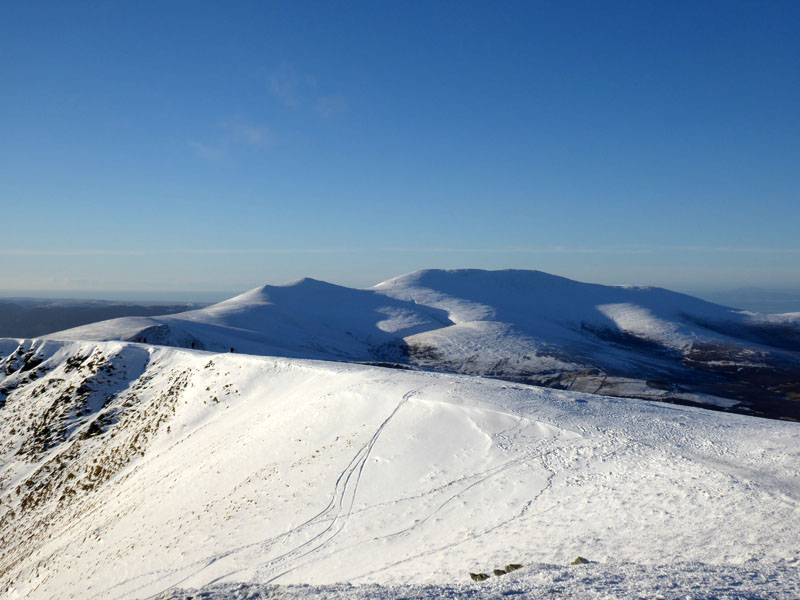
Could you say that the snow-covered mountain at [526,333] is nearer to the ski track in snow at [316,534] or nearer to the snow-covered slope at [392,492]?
the snow-covered slope at [392,492]

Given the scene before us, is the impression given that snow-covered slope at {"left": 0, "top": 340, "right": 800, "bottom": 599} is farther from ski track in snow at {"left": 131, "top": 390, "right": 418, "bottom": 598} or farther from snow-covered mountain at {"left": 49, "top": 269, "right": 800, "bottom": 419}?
snow-covered mountain at {"left": 49, "top": 269, "right": 800, "bottom": 419}

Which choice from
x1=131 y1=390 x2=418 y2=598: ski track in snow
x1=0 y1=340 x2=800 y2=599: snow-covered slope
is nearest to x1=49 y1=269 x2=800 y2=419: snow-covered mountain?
x1=0 y1=340 x2=800 y2=599: snow-covered slope

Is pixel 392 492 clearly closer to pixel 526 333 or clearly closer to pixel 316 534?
pixel 316 534

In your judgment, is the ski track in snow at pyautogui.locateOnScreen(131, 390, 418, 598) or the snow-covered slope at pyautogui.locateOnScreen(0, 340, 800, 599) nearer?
the snow-covered slope at pyautogui.locateOnScreen(0, 340, 800, 599)

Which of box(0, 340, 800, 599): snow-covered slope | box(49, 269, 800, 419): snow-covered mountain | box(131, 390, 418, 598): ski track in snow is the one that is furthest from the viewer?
box(49, 269, 800, 419): snow-covered mountain

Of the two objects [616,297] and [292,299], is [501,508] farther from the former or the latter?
[616,297]

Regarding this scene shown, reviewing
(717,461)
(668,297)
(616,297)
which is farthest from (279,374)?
(668,297)
